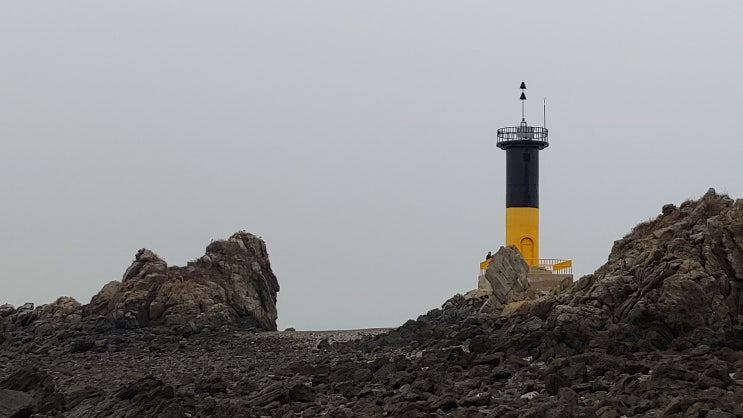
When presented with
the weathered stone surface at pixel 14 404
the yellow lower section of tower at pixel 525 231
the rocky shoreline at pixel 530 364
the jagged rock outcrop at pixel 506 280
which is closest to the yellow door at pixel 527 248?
the yellow lower section of tower at pixel 525 231

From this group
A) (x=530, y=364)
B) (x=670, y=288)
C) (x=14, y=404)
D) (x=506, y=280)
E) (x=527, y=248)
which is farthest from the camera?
(x=527, y=248)

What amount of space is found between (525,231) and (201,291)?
13.8 m

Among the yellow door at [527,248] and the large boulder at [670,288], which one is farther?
the yellow door at [527,248]

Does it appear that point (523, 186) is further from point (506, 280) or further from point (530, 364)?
point (530, 364)

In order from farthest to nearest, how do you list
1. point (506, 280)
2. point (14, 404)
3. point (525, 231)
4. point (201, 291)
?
point (525, 231) → point (201, 291) → point (506, 280) → point (14, 404)

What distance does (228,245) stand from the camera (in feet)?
148

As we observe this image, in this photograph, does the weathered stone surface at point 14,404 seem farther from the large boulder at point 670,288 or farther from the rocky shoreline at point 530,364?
the large boulder at point 670,288

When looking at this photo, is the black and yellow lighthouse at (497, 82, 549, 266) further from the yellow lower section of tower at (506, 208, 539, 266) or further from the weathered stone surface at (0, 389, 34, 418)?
the weathered stone surface at (0, 389, 34, 418)

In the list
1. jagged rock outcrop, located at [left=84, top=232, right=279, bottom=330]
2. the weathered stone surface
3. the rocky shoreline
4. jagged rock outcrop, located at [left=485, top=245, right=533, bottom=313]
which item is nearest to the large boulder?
the rocky shoreline

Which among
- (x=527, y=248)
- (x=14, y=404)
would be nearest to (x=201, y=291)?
(x=527, y=248)

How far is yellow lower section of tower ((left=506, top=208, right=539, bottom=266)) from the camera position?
155 feet

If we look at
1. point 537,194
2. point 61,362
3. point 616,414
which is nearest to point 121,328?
point 61,362

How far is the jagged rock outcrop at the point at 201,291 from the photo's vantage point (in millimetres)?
40562

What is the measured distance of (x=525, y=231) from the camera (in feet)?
156
